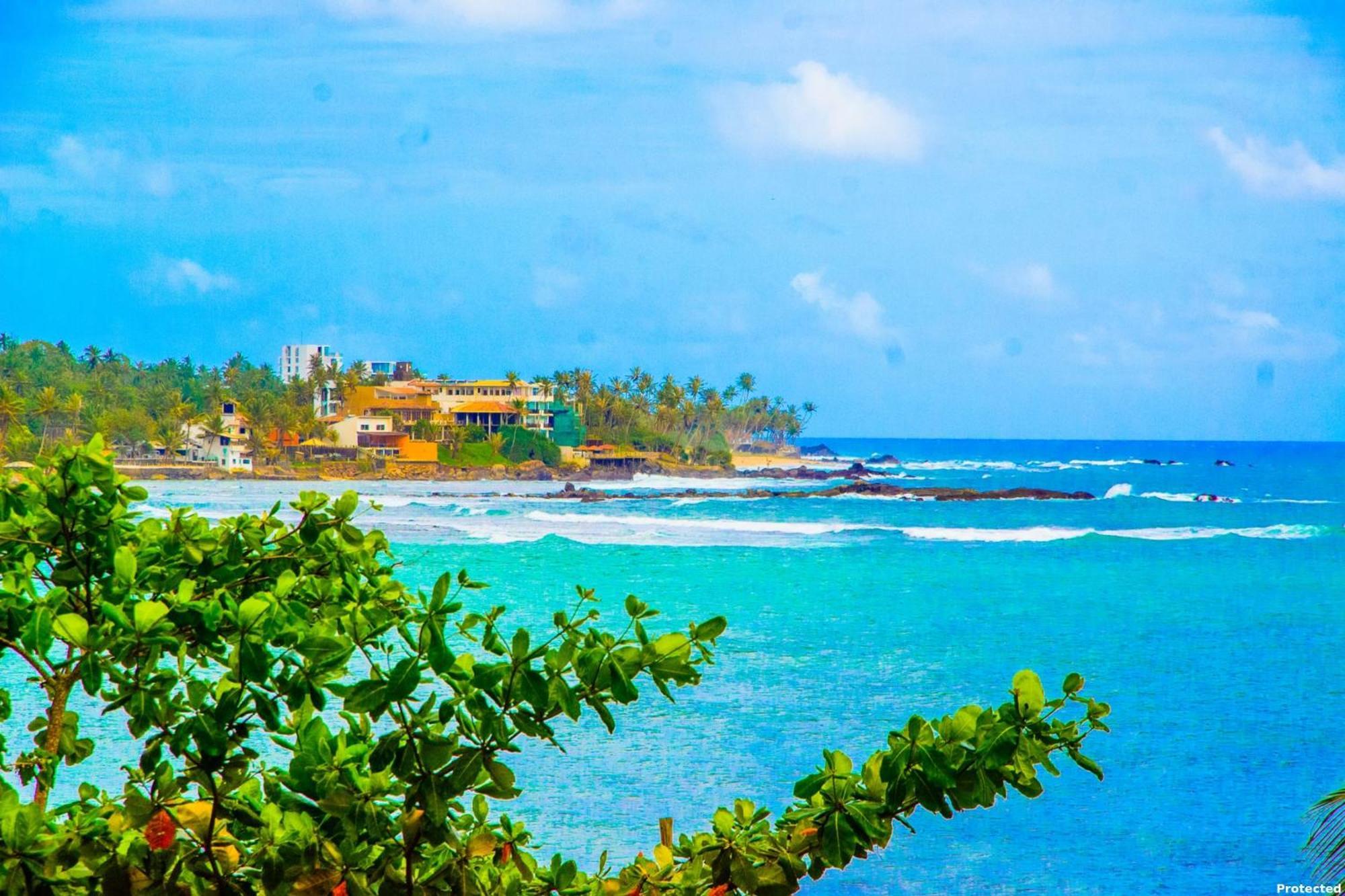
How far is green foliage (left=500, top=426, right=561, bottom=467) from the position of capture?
59.3m

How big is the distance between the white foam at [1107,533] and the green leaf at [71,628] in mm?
30023

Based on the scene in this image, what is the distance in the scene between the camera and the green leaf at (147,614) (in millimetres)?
1475

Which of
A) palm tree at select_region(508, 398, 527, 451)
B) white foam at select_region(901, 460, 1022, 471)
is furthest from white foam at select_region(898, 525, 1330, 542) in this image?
white foam at select_region(901, 460, 1022, 471)

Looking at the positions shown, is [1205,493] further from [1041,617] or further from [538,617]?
[538,617]

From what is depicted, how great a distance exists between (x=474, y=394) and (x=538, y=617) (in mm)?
45704

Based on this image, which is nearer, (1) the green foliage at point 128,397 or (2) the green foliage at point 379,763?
(2) the green foliage at point 379,763

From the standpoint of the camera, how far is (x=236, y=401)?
2301 inches

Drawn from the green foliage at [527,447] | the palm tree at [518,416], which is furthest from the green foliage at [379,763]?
the palm tree at [518,416]

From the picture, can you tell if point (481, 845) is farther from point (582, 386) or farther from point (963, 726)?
point (582, 386)

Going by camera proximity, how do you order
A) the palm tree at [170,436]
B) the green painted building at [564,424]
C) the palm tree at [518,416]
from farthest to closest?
the green painted building at [564,424], the palm tree at [518,416], the palm tree at [170,436]

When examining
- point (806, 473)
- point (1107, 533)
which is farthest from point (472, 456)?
point (1107, 533)

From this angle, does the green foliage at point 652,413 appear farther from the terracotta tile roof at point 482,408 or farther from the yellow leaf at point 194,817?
the yellow leaf at point 194,817

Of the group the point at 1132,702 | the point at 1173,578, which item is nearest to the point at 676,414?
the point at 1173,578

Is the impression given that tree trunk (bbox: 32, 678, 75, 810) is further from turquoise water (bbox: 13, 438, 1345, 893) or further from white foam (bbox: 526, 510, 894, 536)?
white foam (bbox: 526, 510, 894, 536)
